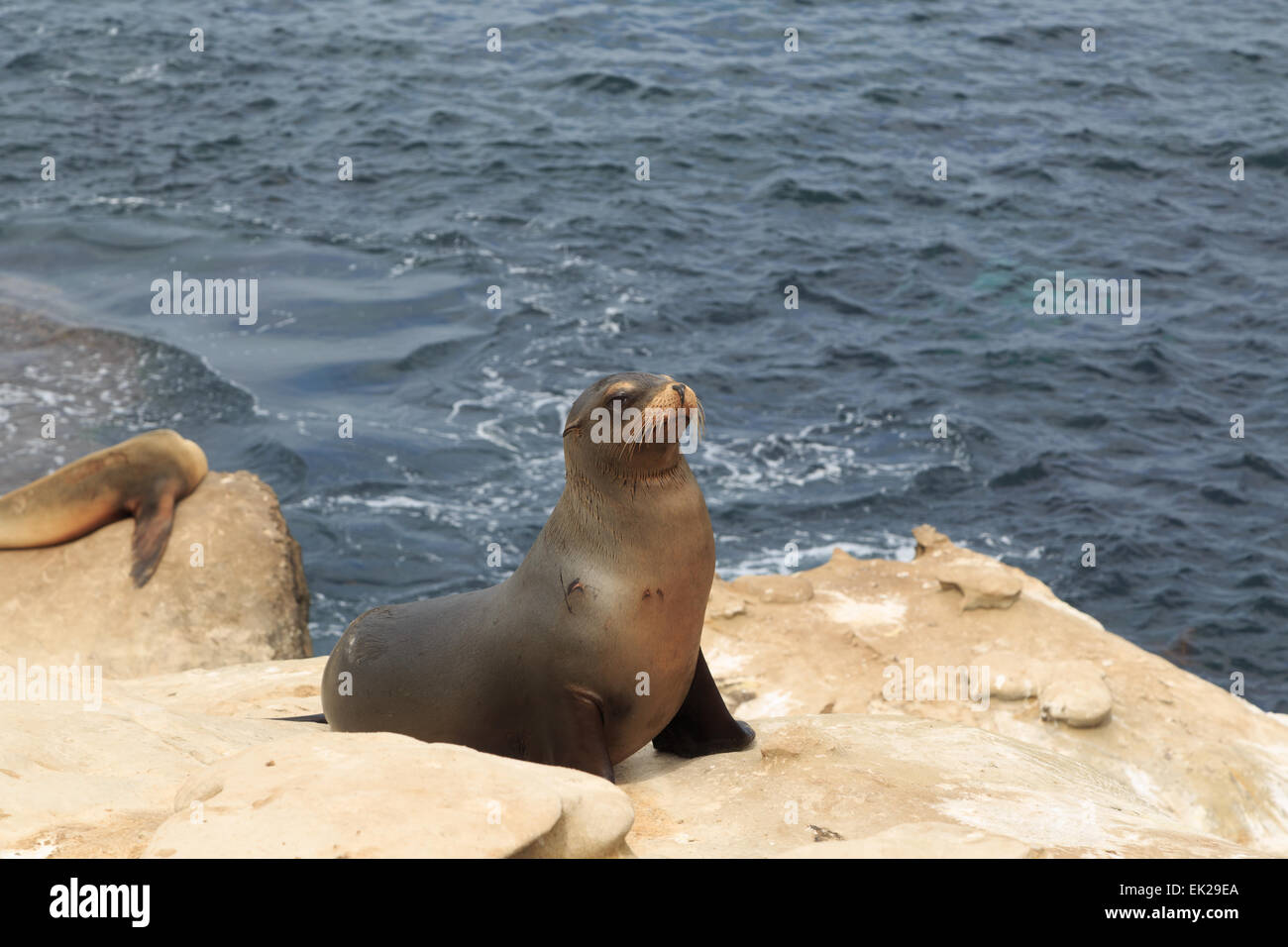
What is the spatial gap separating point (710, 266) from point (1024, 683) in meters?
9.48

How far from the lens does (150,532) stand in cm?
907

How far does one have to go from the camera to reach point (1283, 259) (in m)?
16.5

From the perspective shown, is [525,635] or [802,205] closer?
[525,635]

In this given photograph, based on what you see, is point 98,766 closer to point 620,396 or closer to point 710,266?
point 620,396

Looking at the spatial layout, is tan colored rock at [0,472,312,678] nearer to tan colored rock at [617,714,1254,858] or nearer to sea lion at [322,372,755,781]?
sea lion at [322,372,755,781]

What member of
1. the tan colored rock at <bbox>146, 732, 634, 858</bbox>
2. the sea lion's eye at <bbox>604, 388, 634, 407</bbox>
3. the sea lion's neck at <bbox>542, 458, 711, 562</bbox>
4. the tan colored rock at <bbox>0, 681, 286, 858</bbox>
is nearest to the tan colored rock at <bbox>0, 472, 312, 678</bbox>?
the tan colored rock at <bbox>0, 681, 286, 858</bbox>

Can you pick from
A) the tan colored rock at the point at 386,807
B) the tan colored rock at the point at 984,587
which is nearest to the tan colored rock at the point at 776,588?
the tan colored rock at the point at 984,587

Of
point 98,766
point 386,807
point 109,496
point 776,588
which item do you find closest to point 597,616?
point 386,807

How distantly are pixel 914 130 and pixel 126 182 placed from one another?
10.5 metres

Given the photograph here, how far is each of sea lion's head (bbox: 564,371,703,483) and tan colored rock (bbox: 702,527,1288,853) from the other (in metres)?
2.76

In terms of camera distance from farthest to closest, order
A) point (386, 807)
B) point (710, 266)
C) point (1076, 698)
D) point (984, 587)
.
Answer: point (710, 266)
point (984, 587)
point (1076, 698)
point (386, 807)

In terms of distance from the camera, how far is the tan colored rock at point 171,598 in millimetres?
8586
